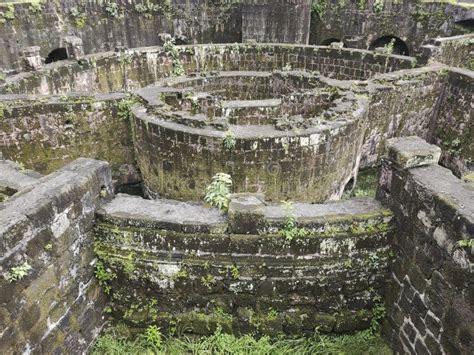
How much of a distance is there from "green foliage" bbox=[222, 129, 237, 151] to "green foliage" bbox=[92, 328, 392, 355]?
3.36 metres

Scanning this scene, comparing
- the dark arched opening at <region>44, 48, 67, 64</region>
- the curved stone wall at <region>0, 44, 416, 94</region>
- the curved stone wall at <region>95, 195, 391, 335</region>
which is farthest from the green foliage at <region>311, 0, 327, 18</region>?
the curved stone wall at <region>95, 195, 391, 335</region>

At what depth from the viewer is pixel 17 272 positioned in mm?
3074

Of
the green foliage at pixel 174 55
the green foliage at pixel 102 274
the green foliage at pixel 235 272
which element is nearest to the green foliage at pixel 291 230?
the green foliage at pixel 235 272

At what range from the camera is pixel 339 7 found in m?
16.0

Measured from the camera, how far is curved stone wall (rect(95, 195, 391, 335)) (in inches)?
150

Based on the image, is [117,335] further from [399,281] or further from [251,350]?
[399,281]

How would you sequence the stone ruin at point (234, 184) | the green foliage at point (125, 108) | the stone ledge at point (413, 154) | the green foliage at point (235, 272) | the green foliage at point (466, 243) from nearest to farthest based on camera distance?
1. the green foliage at point (466, 243)
2. the stone ruin at point (234, 184)
3. the stone ledge at point (413, 154)
4. the green foliage at point (235, 272)
5. the green foliage at point (125, 108)

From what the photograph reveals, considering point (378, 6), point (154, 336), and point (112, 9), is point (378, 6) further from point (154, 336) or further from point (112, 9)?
point (154, 336)

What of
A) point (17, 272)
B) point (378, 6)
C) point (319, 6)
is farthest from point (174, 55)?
point (17, 272)

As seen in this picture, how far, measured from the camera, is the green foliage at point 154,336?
4180 mm

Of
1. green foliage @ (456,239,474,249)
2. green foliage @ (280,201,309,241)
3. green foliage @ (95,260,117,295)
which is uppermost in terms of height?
green foliage @ (456,239,474,249)

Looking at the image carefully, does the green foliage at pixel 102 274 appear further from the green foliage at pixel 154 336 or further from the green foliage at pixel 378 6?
the green foliage at pixel 378 6

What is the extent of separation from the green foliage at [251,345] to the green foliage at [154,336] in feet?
0.09

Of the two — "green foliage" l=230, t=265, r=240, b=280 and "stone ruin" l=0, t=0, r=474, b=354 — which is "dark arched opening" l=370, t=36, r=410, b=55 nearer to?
"stone ruin" l=0, t=0, r=474, b=354
